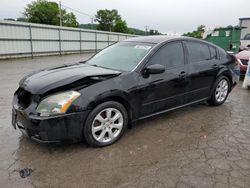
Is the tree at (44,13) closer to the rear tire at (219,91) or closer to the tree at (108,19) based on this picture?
the tree at (108,19)

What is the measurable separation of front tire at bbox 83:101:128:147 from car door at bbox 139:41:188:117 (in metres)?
0.40

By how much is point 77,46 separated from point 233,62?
17.8 meters

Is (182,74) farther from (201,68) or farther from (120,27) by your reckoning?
(120,27)

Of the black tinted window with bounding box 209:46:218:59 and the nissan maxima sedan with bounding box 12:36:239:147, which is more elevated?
the black tinted window with bounding box 209:46:218:59

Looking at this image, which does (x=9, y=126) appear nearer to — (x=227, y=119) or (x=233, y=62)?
(x=227, y=119)

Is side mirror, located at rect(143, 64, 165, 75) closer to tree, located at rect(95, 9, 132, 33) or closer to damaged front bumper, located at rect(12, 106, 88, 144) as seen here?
damaged front bumper, located at rect(12, 106, 88, 144)

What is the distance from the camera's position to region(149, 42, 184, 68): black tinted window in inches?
128

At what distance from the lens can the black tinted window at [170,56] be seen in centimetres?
325

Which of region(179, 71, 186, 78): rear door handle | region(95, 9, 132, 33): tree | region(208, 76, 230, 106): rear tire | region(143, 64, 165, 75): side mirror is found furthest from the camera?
region(95, 9, 132, 33): tree

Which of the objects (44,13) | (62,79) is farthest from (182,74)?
(44,13)

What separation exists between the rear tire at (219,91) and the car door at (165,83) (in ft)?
3.62

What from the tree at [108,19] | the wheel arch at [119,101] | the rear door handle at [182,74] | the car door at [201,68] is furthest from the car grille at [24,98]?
the tree at [108,19]

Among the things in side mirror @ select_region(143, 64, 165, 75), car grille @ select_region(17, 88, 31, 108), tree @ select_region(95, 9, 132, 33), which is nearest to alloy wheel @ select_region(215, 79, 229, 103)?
side mirror @ select_region(143, 64, 165, 75)

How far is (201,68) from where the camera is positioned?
3842 millimetres
